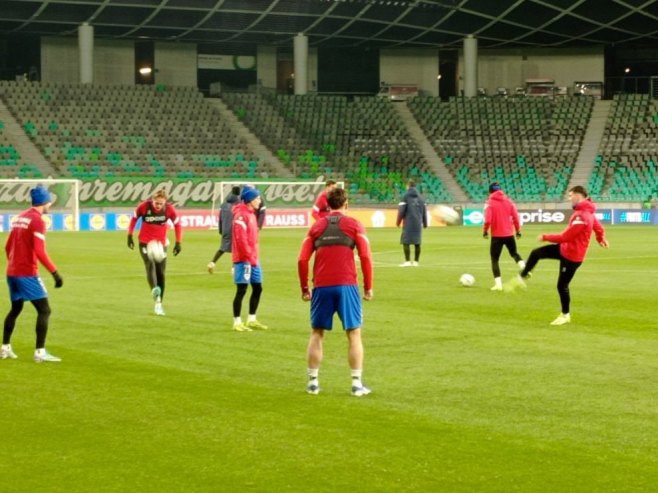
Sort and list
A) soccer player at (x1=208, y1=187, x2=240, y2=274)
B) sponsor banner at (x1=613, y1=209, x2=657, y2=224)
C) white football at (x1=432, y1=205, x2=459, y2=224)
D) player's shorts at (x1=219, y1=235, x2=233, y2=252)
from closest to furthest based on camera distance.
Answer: player's shorts at (x1=219, y1=235, x2=233, y2=252)
soccer player at (x1=208, y1=187, x2=240, y2=274)
white football at (x1=432, y1=205, x2=459, y2=224)
sponsor banner at (x1=613, y1=209, x2=657, y2=224)

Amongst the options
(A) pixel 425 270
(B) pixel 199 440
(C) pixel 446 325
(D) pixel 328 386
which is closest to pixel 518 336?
(C) pixel 446 325

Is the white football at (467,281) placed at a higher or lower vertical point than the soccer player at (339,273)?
lower

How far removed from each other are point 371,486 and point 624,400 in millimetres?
3963

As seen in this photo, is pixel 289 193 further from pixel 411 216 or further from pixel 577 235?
pixel 577 235

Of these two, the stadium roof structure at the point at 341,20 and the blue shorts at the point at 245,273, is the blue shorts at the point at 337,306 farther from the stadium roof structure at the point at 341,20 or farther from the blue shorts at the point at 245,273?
the stadium roof structure at the point at 341,20

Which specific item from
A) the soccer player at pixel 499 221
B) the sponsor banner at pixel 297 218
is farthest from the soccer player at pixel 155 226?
the sponsor banner at pixel 297 218

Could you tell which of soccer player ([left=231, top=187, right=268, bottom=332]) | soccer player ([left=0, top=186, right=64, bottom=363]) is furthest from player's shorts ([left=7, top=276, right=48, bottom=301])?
soccer player ([left=231, top=187, right=268, bottom=332])

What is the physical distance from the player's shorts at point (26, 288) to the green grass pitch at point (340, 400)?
0.76 meters

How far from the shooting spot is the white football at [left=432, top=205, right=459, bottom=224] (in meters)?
58.2

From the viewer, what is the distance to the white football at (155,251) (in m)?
19.3

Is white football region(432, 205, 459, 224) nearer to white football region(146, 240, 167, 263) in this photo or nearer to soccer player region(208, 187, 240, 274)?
soccer player region(208, 187, 240, 274)

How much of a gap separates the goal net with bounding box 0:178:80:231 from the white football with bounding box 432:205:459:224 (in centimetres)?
1676

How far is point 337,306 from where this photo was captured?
1152cm

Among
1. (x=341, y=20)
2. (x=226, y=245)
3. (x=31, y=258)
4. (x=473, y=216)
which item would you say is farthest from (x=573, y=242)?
(x=341, y=20)
